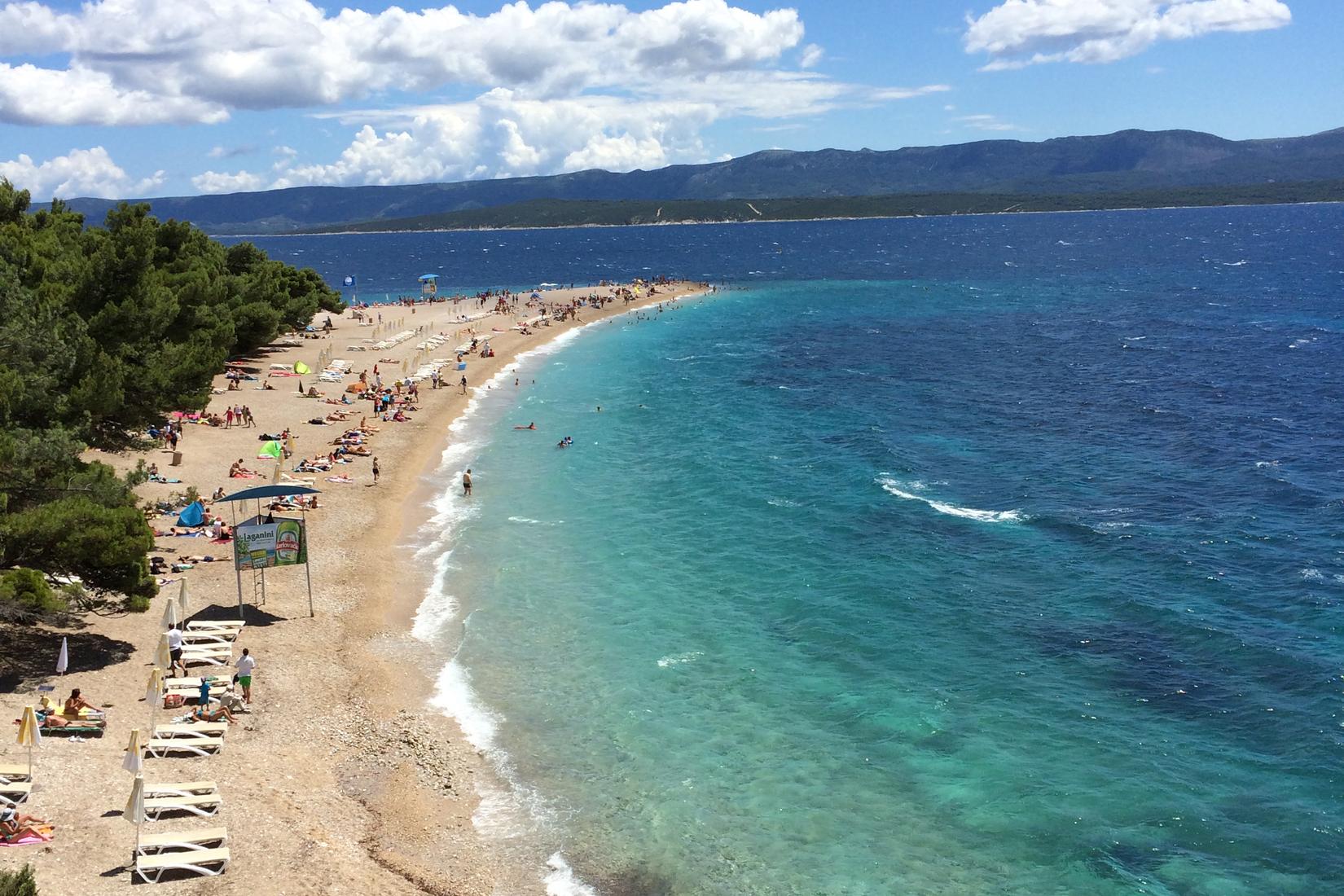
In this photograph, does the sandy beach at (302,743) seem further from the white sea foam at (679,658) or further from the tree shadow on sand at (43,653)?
the white sea foam at (679,658)

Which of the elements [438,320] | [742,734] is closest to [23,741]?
[742,734]

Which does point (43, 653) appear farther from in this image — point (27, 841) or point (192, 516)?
point (192, 516)

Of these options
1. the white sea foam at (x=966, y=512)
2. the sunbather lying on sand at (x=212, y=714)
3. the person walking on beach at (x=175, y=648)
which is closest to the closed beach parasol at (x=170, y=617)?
the person walking on beach at (x=175, y=648)

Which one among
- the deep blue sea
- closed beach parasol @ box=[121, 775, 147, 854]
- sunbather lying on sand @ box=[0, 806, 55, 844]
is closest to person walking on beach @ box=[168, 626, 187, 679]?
the deep blue sea

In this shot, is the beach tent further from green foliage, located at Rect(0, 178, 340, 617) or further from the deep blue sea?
the deep blue sea

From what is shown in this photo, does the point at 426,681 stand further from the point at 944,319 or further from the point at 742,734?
the point at 944,319

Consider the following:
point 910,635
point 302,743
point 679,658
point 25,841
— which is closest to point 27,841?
point 25,841
